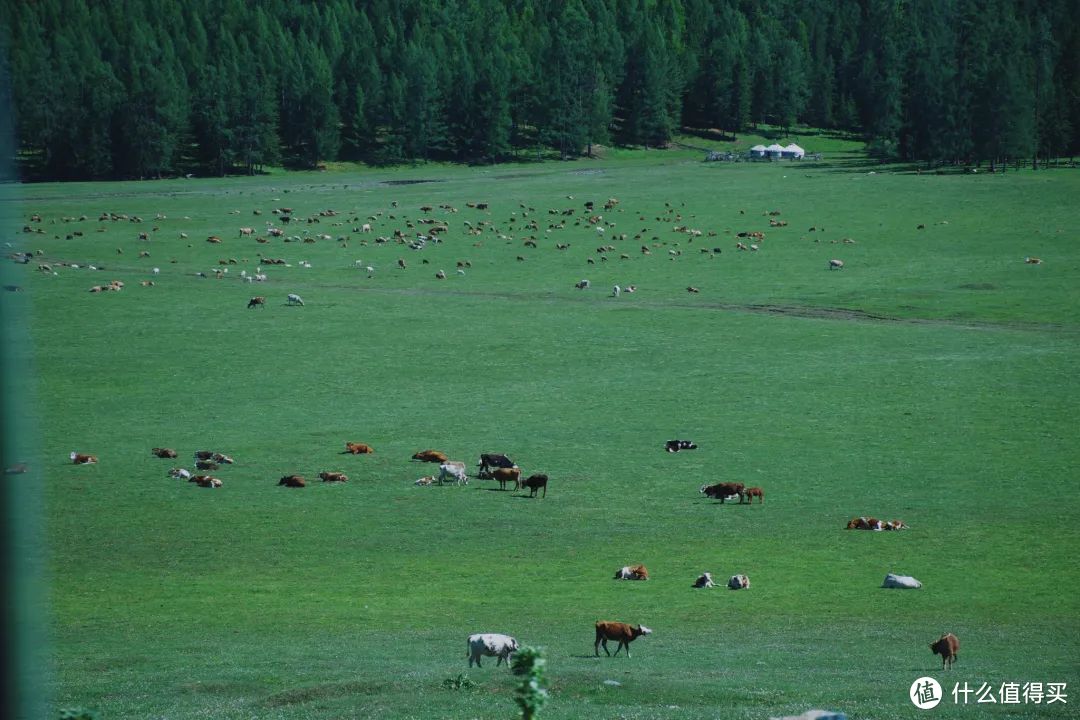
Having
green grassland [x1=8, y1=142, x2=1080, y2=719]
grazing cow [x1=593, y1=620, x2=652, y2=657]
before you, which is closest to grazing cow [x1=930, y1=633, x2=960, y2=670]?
green grassland [x1=8, y1=142, x2=1080, y2=719]

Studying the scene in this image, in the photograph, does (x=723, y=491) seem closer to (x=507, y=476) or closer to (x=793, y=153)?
(x=507, y=476)

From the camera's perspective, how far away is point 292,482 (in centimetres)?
2550

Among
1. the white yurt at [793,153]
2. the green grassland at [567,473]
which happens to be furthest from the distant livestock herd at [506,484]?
the white yurt at [793,153]

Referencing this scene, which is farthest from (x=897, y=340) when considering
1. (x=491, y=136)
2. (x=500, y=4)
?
(x=500, y=4)

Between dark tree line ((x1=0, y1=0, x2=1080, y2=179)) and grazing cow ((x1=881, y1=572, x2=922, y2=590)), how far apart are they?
84829mm

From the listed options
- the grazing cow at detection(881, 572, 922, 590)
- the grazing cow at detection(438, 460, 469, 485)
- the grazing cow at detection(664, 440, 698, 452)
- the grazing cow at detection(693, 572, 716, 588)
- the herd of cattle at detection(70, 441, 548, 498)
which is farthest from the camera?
the grazing cow at detection(664, 440, 698, 452)

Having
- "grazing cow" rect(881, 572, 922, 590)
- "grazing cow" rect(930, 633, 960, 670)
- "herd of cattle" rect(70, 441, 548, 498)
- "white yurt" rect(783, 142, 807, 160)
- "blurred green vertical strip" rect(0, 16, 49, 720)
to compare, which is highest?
"white yurt" rect(783, 142, 807, 160)

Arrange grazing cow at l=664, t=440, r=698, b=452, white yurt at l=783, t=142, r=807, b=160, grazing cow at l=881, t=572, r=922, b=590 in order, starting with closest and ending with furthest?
grazing cow at l=881, t=572, r=922, b=590, grazing cow at l=664, t=440, r=698, b=452, white yurt at l=783, t=142, r=807, b=160

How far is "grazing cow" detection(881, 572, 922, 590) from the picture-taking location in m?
18.4

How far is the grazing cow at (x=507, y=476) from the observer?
2539cm

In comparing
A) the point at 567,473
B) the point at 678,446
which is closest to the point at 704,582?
the point at 567,473

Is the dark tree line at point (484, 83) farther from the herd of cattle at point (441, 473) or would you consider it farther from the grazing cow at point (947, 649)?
the grazing cow at point (947, 649)

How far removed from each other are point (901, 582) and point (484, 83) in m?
116

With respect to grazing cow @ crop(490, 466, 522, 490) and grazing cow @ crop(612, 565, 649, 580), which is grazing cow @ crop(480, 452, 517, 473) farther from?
grazing cow @ crop(612, 565, 649, 580)
